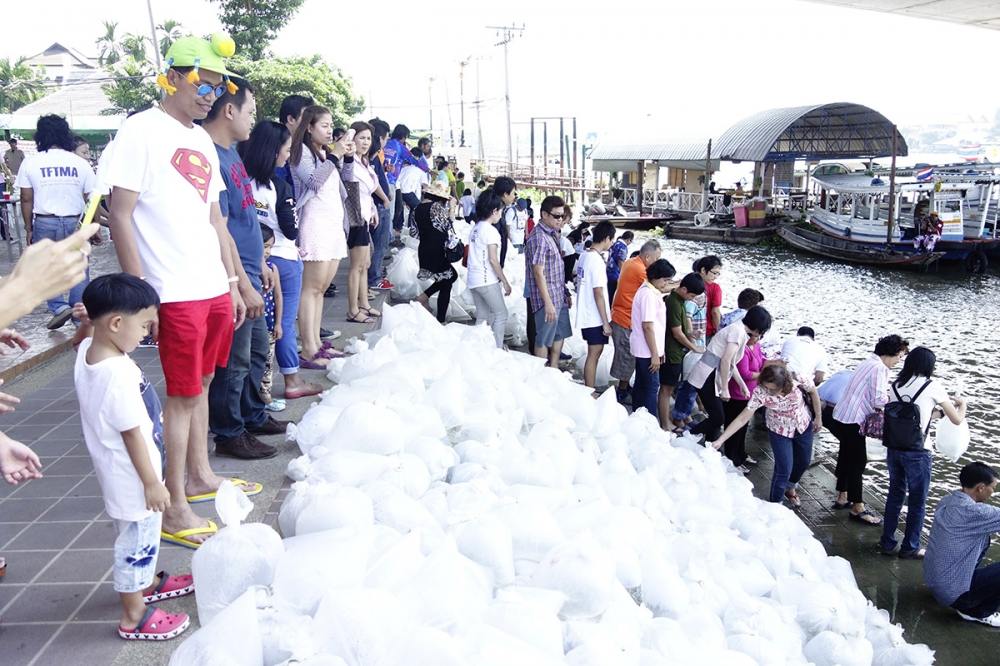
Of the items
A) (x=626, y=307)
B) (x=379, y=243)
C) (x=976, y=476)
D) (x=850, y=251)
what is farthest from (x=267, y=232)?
(x=850, y=251)

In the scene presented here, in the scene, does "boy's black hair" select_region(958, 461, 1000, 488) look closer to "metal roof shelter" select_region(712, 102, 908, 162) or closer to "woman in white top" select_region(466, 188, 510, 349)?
"woman in white top" select_region(466, 188, 510, 349)

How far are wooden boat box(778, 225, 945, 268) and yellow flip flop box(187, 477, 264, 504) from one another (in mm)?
18365

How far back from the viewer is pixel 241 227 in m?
3.17

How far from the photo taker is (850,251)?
19391mm

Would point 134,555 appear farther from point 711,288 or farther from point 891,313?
point 891,313

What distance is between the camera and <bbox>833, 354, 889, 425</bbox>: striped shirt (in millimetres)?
4883

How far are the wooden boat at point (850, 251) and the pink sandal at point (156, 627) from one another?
62.5 ft

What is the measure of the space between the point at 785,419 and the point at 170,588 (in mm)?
3875

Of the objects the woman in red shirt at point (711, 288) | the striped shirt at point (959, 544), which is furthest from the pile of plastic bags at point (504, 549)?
the woman in red shirt at point (711, 288)

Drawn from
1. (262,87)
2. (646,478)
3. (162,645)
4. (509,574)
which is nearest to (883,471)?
(646,478)

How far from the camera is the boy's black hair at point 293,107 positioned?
4188mm

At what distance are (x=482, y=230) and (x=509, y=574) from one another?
358 centimetres

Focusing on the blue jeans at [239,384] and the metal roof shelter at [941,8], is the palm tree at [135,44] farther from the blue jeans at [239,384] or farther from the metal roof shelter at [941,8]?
the blue jeans at [239,384]

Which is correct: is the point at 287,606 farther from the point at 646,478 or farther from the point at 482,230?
the point at 482,230
